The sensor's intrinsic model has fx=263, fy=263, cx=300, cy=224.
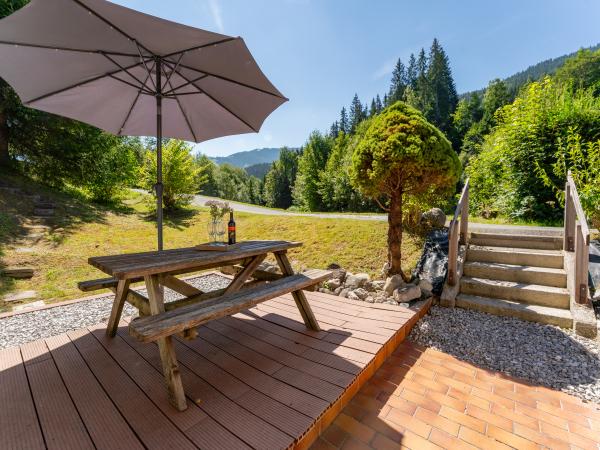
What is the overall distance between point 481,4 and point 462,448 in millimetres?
10324

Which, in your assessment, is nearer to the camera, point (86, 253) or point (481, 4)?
point (86, 253)

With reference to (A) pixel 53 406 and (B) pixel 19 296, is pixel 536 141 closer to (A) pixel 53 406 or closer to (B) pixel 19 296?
(A) pixel 53 406

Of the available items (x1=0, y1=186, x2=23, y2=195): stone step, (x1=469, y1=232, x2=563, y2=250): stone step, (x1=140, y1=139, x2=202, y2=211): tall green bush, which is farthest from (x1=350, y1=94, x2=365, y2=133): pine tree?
(x1=469, y1=232, x2=563, y2=250): stone step

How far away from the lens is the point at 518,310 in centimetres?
325

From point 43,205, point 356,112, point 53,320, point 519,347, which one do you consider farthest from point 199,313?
point 356,112

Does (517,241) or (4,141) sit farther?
(4,141)

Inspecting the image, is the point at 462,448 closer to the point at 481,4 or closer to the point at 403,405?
the point at 403,405

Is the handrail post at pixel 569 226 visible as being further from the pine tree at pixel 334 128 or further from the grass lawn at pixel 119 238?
the pine tree at pixel 334 128

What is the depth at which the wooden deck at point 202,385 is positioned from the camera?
57.1 inches

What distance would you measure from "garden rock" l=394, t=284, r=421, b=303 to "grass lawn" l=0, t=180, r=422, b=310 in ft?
3.40

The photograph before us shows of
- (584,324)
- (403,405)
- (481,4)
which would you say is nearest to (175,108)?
(403,405)

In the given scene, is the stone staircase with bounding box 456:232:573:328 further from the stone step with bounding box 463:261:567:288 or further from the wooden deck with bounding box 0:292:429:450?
the wooden deck with bounding box 0:292:429:450

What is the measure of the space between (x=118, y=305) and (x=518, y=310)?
4453mm

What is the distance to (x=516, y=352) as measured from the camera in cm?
261
